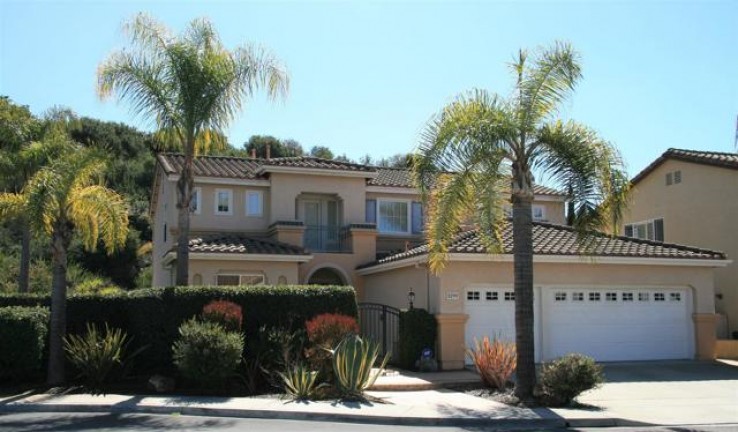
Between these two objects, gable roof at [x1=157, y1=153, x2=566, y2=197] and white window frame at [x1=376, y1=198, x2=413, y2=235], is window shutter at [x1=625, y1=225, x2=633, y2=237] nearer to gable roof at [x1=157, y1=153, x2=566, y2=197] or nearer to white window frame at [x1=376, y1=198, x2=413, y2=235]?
gable roof at [x1=157, y1=153, x2=566, y2=197]

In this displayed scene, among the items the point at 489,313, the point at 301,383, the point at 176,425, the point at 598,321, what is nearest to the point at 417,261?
the point at 489,313

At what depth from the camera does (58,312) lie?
52.2ft

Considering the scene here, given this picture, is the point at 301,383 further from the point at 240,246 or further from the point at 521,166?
the point at 240,246

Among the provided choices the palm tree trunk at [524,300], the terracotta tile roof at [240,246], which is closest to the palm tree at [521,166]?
the palm tree trunk at [524,300]

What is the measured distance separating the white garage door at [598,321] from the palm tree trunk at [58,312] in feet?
32.8

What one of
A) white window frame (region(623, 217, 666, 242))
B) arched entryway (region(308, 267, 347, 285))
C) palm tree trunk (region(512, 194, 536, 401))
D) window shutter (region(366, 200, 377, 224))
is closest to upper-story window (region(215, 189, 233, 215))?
arched entryway (region(308, 267, 347, 285))

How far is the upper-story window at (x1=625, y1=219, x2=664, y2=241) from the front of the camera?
95.3 ft

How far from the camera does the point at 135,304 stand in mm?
16906

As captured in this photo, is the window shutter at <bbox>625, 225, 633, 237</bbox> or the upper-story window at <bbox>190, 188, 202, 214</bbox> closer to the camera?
the upper-story window at <bbox>190, 188, 202, 214</bbox>

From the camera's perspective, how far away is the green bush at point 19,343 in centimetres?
1539

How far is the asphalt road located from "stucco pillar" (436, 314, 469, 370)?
22.7 feet

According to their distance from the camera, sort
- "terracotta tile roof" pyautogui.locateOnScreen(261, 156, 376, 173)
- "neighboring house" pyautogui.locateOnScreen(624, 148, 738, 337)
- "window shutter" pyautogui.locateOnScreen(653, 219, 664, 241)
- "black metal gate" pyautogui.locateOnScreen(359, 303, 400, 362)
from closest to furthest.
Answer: "black metal gate" pyautogui.locateOnScreen(359, 303, 400, 362) < "neighboring house" pyautogui.locateOnScreen(624, 148, 738, 337) < "terracotta tile roof" pyautogui.locateOnScreen(261, 156, 376, 173) < "window shutter" pyautogui.locateOnScreen(653, 219, 664, 241)

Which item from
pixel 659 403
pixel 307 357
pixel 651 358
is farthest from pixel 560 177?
pixel 651 358

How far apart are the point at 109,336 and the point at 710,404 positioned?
12.4m
